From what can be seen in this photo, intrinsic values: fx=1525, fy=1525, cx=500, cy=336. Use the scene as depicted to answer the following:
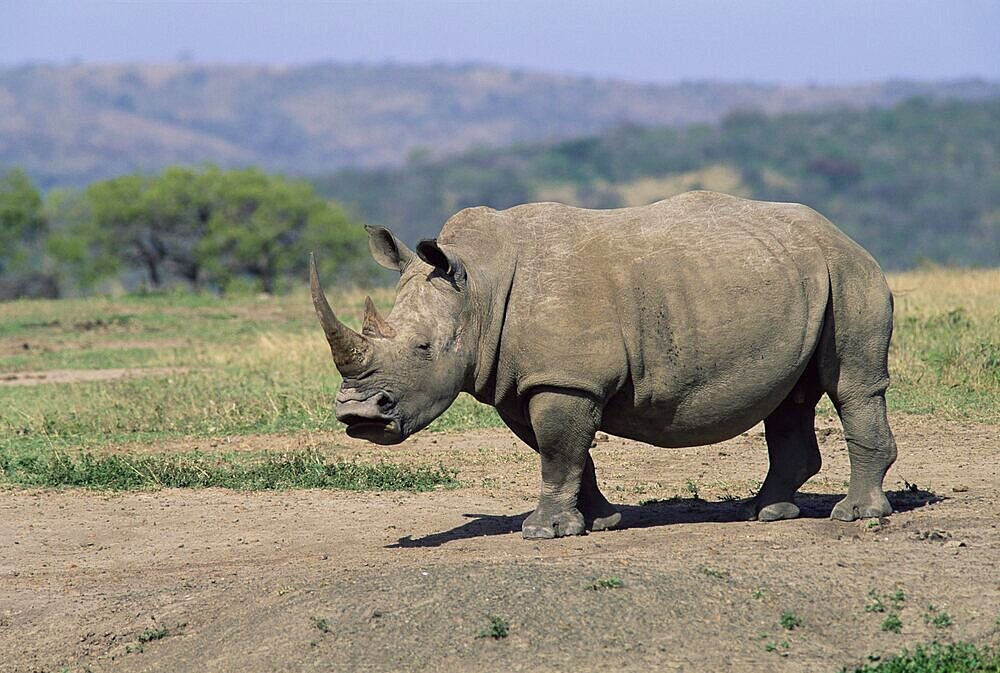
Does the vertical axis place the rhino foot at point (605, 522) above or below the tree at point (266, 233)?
→ above

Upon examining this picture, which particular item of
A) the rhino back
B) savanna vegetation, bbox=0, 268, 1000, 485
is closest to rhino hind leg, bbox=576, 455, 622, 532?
the rhino back

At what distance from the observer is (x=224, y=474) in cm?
1007

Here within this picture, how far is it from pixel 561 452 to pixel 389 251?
1357mm

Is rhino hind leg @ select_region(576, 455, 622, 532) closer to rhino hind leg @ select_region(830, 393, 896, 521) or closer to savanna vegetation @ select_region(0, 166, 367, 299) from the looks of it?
rhino hind leg @ select_region(830, 393, 896, 521)

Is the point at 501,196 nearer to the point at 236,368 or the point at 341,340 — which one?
the point at 236,368

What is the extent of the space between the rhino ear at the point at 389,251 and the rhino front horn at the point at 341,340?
2.14ft

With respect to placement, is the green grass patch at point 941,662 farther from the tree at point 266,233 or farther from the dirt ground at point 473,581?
the tree at point 266,233

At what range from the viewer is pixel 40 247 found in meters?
35.4

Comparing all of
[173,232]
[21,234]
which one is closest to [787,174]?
[173,232]

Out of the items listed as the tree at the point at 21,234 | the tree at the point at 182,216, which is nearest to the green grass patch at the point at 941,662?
the tree at the point at 21,234

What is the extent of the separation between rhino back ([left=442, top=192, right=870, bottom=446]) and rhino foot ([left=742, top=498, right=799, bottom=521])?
604 millimetres

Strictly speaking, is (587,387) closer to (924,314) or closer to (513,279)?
(513,279)

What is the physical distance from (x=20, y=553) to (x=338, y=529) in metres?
1.72

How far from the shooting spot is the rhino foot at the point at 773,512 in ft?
27.2
